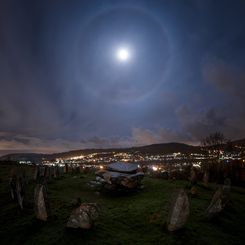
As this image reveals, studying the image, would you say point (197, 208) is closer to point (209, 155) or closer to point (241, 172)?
point (241, 172)

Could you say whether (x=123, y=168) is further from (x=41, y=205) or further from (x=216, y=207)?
(x=41, y=205)

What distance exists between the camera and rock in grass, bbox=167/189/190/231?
1428cm

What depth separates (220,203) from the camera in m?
17.0

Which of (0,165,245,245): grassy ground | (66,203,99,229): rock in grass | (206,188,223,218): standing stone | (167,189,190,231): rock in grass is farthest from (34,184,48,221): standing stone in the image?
(206,188,223,218): standing stone

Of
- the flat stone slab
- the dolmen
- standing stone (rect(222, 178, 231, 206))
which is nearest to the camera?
standing stone (rect(222, 178, 231, 206))

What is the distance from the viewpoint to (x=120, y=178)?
2591cm

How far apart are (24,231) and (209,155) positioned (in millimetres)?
75118

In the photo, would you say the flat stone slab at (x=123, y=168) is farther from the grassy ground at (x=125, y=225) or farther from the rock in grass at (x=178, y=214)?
the rock in grass at (x=178, y=214)

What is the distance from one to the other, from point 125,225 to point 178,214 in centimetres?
330

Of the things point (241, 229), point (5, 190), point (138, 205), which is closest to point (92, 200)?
point (138, 205)

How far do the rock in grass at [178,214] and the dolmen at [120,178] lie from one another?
36.5 ft

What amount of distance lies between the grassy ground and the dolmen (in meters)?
2.45

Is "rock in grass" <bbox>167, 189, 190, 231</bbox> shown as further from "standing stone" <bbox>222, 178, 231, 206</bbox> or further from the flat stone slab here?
the flat stone slab

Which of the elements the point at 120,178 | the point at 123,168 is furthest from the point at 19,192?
the point at 123,168
